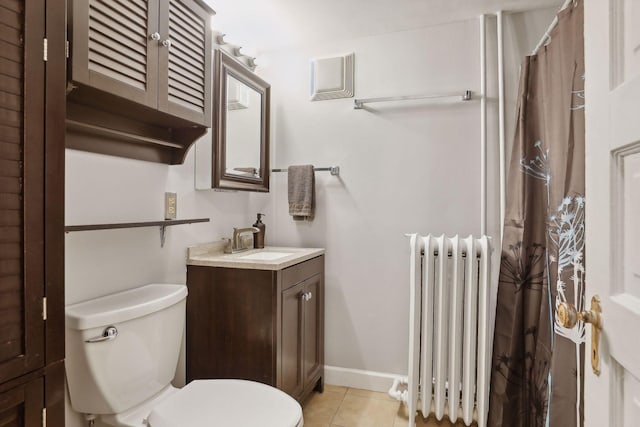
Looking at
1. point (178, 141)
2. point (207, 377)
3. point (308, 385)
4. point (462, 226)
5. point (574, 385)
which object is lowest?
point (308, 385)

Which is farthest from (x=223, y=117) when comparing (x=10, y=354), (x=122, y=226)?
(x=10, y=354)

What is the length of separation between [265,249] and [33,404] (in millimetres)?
1573

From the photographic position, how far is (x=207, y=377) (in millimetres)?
1752

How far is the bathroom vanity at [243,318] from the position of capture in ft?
5.46

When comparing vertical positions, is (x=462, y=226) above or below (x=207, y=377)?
above

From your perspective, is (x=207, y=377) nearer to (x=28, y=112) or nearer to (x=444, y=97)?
(x=28, y=112)

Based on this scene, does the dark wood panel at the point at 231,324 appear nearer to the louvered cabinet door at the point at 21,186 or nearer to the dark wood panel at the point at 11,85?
the louvered cabinet door at the point at 21,186

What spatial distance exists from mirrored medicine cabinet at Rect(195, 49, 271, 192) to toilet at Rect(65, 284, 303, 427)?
777 millimetres

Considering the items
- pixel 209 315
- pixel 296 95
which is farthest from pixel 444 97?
pixel 209 315

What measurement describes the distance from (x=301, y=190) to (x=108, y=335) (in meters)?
1.44

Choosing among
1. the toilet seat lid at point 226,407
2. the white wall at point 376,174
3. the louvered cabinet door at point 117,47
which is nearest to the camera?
the louvered cabinet door at point 117,47

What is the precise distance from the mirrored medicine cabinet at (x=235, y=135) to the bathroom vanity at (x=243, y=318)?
445 mm

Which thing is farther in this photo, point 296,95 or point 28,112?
point 296,95

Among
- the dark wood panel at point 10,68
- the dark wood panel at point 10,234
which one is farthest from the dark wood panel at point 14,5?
the dark wood panel at point 10,234
